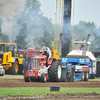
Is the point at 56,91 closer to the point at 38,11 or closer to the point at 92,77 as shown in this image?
the point at 92,77

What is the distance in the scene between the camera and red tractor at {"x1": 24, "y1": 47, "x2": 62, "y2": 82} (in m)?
20.2

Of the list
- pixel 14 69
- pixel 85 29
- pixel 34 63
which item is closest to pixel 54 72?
pixel 34 63

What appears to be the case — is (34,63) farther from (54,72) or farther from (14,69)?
(14,69)

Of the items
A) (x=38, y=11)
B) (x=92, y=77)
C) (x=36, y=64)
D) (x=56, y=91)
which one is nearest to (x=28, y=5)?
(x=38, y=11)

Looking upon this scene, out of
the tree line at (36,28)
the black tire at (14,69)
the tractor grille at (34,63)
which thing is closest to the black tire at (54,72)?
the tractor grille at (34,63)

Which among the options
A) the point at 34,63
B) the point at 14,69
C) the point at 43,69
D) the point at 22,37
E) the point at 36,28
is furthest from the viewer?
the point at 22,37

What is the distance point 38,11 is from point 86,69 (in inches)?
544

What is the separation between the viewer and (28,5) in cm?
3428

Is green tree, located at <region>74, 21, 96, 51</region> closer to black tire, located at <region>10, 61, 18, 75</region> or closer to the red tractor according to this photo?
black tire, located at <region>10, 61, 18, 75</region>

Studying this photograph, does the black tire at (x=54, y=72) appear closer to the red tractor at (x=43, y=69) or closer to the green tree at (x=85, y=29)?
the red tractor at (x=43, y=69)

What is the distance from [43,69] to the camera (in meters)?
20.5

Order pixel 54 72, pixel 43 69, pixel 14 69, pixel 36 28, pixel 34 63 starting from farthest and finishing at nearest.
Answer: pixel 36 28 < pixel 14 69 < pixel 34 63 < pixel 43 69 < pixel 54 72

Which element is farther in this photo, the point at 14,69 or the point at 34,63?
the point at 14,69

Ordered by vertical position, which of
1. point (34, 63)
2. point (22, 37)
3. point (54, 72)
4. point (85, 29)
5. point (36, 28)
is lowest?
point (54, 72)
